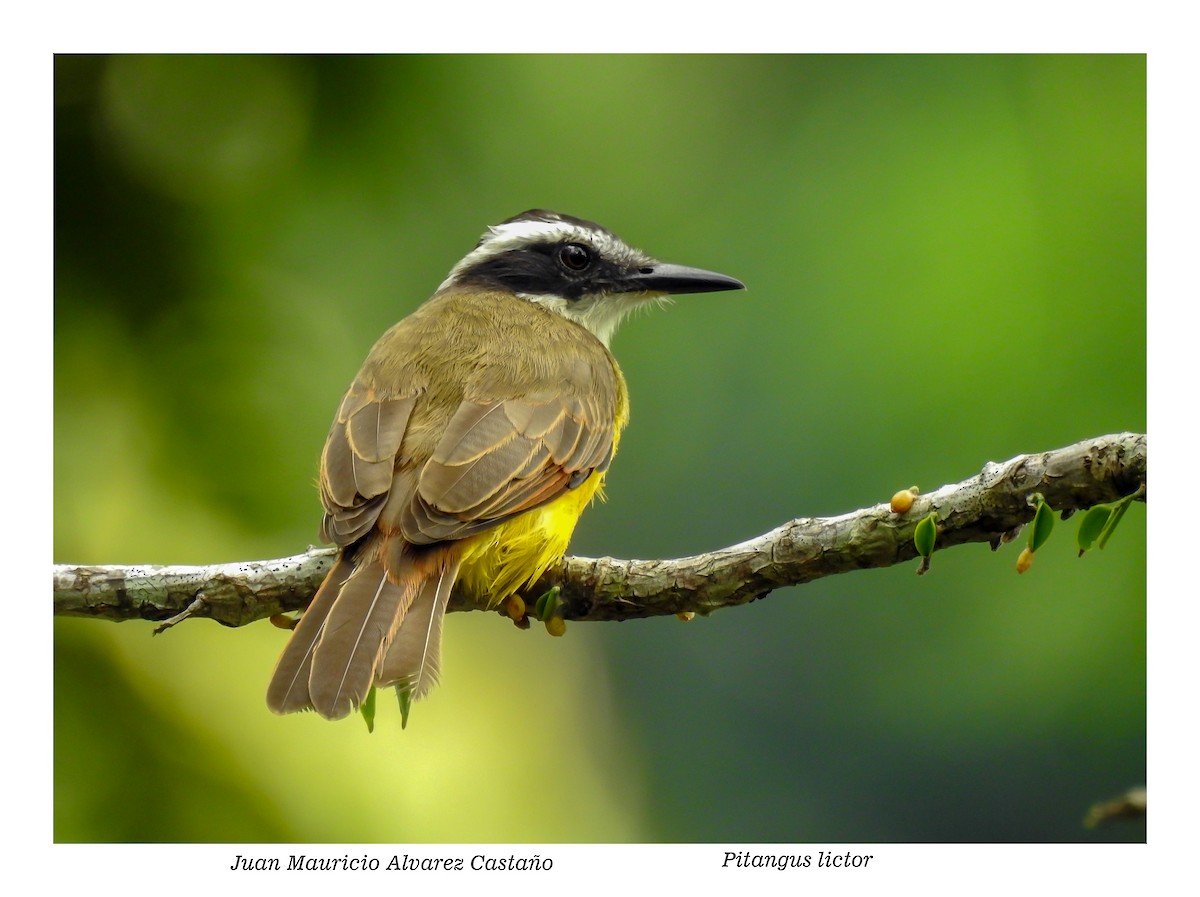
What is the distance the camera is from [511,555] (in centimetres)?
386

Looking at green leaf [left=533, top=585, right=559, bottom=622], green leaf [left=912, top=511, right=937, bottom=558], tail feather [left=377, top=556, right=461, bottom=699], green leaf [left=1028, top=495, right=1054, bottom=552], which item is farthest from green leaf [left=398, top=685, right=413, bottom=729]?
green leaf [left=1028, top=495, right=1054, bottom=552]

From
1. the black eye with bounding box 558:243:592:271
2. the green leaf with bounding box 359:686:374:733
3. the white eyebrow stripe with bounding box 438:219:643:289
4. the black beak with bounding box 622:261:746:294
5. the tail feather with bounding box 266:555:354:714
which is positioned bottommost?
the green leaf with bounding box 359:686:374:733

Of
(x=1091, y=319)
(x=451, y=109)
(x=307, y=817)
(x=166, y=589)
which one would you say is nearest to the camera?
(x=166, y=589)

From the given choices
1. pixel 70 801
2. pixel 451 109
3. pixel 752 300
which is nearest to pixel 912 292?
pixel 752 300

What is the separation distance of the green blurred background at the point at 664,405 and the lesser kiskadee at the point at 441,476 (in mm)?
804

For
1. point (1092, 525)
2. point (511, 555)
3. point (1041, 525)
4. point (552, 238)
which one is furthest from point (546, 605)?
point (552, 238)

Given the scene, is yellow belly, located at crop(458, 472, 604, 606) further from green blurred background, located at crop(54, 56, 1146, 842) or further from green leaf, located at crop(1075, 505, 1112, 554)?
green leaf, located at crop(1075, 505, 1112, 554)

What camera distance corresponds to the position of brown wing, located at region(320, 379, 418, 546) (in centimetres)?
364

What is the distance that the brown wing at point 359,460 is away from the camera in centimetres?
364

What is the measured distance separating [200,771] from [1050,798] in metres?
2.77

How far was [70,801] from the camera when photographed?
3.83 m

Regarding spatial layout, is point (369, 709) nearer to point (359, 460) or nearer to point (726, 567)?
point (359, 460)

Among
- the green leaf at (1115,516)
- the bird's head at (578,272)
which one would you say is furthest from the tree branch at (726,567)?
the bird's head at (578,272)

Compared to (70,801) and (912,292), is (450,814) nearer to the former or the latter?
(70,801)
